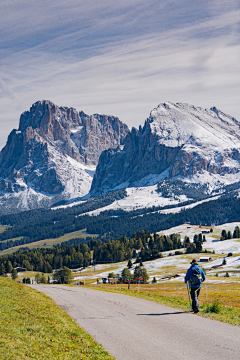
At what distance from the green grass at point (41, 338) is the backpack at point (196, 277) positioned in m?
9.90

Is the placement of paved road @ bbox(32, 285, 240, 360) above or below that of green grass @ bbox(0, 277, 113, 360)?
below

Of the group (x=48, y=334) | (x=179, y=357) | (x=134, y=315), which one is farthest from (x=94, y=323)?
(x=179, y=357)

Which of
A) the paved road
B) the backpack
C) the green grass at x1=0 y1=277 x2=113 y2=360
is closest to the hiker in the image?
the backpack

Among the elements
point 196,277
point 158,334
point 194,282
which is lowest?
point 158,334

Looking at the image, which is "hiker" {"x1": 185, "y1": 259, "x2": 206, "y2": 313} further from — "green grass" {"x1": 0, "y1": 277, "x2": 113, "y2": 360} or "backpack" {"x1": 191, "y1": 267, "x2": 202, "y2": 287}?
"green grass" {"x1": 0, "y1": 277, "x2": 113, "y2": 360}

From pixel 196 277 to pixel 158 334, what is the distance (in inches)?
359

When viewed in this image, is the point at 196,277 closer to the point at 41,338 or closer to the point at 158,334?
the point at 158,334

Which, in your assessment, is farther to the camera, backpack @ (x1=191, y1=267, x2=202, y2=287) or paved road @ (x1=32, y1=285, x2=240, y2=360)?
backpack @ (x1=191, y1=267, x2=202, y2=287)

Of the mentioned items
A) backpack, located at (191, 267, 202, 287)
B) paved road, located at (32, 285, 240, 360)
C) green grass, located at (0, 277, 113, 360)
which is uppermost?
backpack, located at (191, 267, 202, 287)

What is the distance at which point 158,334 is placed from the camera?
20828 mm

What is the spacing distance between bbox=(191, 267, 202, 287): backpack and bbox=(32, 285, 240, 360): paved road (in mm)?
2427

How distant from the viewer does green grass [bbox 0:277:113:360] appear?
625 inches

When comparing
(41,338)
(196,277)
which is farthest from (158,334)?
(196,277)

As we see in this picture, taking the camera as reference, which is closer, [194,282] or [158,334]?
[158,334]
